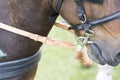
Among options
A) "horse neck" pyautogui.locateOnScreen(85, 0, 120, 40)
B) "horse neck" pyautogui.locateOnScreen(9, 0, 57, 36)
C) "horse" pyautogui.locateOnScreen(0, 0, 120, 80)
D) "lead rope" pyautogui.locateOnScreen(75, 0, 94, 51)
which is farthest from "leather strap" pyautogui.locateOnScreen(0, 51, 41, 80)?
"horse neck" pyautogui.locateOnScreen(85, 0, 120, 40)

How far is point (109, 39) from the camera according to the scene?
67.0 inches

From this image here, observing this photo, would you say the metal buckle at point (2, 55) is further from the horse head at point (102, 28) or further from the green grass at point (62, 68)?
the green grass at point (62, 68)

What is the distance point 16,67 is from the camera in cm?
192

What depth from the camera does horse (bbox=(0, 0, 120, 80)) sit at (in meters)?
1.70

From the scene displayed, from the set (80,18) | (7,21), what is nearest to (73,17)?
(80,18)

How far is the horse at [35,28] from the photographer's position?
170cm

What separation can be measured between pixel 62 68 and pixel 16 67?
250cm

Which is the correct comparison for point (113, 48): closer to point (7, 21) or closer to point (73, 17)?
point (73, 17)

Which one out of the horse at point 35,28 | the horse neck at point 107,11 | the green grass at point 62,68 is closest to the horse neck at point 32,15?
the horse at point 35,28

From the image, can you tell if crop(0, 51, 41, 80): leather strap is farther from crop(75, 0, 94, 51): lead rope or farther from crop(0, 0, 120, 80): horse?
crop(75, 0, 94, 51): lead rope

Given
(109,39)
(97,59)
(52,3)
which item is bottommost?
(97,59)

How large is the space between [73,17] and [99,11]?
13 centimetres

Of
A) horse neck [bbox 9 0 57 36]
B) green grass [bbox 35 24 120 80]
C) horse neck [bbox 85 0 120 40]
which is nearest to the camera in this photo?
horse neck [bbox 85 0 120 40]

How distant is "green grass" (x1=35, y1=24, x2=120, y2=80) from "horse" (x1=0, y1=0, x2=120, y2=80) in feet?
6.73
